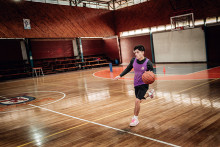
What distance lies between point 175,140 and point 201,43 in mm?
15654

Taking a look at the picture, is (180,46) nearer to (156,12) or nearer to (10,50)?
(156,12)

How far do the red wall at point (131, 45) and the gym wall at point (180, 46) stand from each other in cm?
86

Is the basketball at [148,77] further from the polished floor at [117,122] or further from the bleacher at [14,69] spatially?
the bleacher at [14,69]

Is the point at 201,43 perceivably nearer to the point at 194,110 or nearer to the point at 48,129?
the point at 194,110

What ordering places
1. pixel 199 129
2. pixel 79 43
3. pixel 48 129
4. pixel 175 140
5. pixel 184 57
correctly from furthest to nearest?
pixel 79 43
pixel 184 57
pixel 48 129
pixel 199 129
pixel 175 140

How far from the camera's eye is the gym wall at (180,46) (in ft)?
56.2

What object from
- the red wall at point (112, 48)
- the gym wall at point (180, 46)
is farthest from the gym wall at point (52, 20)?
the gym wall at point (180, 46)

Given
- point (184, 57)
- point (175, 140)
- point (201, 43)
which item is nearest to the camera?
point (175, 140)

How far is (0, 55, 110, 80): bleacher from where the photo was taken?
1733 centimetres

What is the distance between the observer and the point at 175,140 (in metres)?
3.25

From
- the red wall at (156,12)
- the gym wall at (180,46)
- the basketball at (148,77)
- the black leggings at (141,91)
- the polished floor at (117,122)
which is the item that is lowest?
the polished floor at (117,122)

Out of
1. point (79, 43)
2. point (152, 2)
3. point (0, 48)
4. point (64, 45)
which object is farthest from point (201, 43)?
point (0, 48)

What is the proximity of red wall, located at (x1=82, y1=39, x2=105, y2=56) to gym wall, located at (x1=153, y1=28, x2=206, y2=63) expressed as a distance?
721 centimetres

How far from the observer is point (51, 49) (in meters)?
20.8
